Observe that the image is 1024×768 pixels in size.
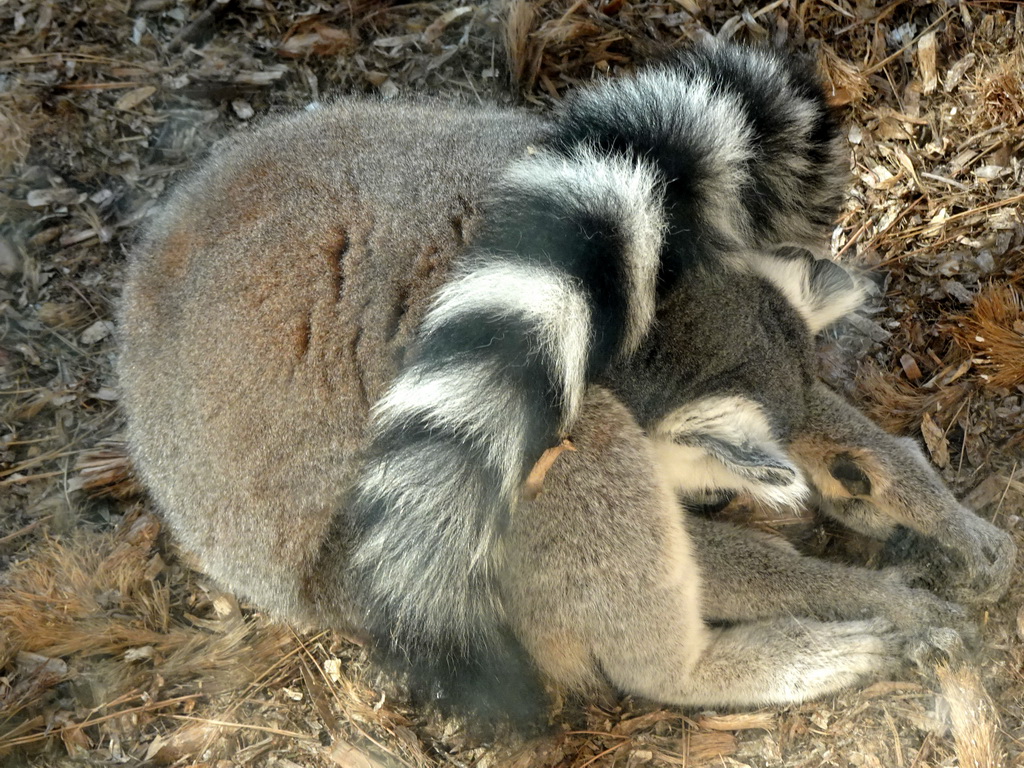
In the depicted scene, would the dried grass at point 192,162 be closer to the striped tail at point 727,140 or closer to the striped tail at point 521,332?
the striped tail at point 521,332

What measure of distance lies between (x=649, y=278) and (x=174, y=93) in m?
3.43

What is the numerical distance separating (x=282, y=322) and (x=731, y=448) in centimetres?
166

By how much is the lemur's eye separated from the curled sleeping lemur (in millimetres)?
14

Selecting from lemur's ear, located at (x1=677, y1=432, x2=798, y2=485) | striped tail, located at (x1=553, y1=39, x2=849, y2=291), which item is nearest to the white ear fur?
striped tail, located at (x1=553, y1=39, x2=849, y2=291)

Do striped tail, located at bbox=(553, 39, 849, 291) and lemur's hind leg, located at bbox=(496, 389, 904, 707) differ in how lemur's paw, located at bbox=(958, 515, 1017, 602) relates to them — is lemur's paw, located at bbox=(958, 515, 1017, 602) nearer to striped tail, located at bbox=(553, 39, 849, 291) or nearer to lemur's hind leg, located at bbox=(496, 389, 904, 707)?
lemur's hind leg, located at bbox=(496, 389, 904, 707)

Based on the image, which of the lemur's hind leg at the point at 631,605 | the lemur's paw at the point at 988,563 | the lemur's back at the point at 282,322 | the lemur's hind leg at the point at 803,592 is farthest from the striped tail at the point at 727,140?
the lemur's paw at the point at 988,563

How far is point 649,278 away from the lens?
2906 mm

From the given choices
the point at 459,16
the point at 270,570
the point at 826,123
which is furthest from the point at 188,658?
the point at 459,16

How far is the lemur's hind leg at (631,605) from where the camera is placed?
3115mm

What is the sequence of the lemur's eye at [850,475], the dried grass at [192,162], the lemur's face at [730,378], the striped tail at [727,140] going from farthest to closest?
the lemur's eye at [850,475] → the dried grass at [192,162] → the lemur's face at [730,378] → the striped tail at [727,140]

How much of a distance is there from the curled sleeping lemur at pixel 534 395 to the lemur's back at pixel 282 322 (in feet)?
0.04

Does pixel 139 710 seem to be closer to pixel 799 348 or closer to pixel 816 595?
pixel 816 595

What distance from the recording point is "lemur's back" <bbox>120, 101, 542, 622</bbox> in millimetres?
3125

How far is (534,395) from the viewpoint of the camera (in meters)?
2.65
